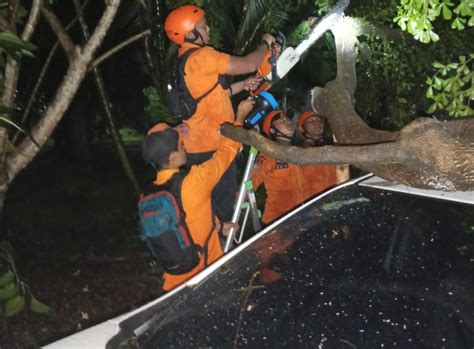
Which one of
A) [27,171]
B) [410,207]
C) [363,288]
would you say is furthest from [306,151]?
[27,171]

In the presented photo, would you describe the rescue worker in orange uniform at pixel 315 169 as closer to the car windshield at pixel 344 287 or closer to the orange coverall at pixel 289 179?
the orange coverall at pixel 289 179

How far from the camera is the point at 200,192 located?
3.29 m

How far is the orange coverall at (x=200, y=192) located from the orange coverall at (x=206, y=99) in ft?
0.78

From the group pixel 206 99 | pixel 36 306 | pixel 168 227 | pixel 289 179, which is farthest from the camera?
pixel 289 179

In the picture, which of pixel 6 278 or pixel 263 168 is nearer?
pixel 6 278

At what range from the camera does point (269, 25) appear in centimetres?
652

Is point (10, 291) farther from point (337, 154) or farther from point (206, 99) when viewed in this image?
point (337, 154)

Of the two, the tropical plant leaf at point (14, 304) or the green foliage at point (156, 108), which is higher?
the green foliage at point (156, 108)

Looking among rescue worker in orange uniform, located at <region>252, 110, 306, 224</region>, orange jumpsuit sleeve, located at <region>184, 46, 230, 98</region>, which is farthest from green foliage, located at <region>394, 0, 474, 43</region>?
rescue worker in orange uniform, located at <region>252, 110, 306, 224</region>

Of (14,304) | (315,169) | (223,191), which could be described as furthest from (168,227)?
(315,169)

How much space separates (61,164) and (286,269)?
56.1 feet

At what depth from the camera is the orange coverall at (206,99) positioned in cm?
353

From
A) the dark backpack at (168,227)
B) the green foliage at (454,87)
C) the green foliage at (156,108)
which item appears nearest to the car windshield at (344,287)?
the dark backpack at (168,227)

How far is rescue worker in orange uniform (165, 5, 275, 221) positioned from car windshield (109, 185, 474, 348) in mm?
1281
